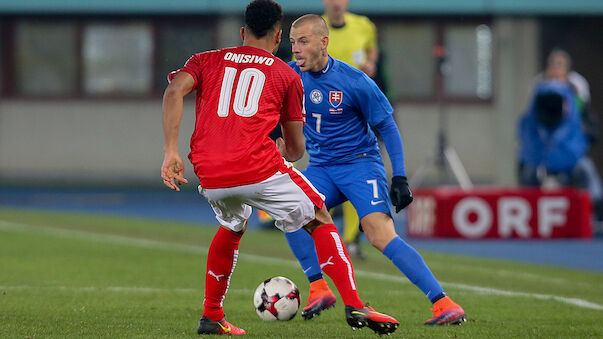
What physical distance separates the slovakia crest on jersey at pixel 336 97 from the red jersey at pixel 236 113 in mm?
1226

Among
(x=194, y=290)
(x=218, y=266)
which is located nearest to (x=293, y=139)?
(x=218, y=266)

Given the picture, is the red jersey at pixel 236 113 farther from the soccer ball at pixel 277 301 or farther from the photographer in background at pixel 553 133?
the photographer in background at pixel 553 133

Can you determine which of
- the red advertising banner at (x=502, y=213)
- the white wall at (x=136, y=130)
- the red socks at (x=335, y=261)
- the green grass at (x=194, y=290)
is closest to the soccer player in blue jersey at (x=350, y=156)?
the green grass at (x=194, y=290)

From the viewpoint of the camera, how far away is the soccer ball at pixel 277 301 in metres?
6.69

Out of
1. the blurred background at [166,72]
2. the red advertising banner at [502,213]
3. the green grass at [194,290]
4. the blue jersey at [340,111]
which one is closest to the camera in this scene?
the green grass at [194,290]

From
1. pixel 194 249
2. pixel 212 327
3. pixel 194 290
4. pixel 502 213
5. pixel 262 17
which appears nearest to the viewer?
pixel 262 17

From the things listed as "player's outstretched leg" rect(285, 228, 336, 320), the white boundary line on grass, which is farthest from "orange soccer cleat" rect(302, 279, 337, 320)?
the white boundary line on grass

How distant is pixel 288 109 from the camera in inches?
229

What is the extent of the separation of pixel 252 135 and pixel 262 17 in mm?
647

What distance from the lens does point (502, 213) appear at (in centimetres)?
1323

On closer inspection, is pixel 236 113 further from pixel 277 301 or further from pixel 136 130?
pixel 136 130

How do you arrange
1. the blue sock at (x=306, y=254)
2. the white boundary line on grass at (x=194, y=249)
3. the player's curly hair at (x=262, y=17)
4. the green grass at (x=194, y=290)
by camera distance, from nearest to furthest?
the player's curly hair at (x=262, y=17), the green grass at (x=194, y=290), the blue sock at (x=306, y=254), the white boundary line on grass at (x=194, y=249)

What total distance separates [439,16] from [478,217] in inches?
418

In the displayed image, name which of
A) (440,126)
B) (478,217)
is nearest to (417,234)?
(478,217)
